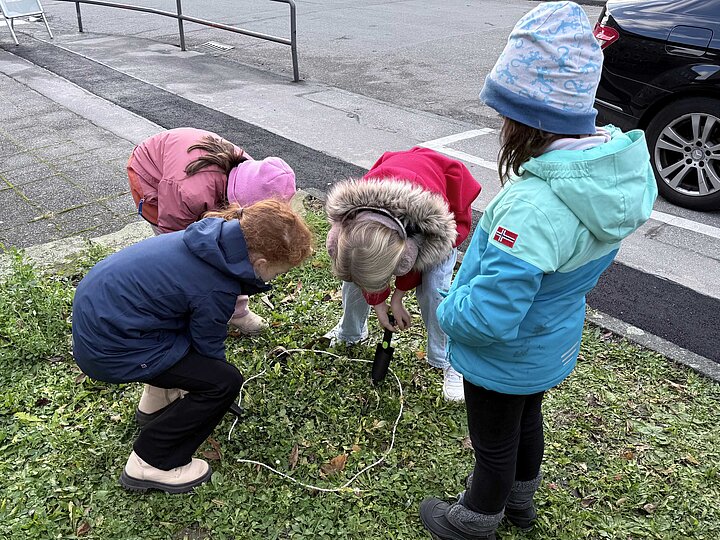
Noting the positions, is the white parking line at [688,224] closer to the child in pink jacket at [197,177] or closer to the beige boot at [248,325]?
the beige boot at [248,325]

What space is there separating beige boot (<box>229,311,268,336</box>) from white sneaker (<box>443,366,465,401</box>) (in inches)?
42.2

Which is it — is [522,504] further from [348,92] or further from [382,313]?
[348,92]

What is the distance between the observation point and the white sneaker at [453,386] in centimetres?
315

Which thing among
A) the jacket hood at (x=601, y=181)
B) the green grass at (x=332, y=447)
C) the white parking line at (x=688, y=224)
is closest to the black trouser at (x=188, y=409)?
the green grass at (x=332, y=447)

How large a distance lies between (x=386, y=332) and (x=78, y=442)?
4.70ft

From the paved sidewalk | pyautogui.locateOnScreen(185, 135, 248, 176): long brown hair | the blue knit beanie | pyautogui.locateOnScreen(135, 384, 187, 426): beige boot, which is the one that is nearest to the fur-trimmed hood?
the blue knit beanie

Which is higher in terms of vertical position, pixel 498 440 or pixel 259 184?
pixel 259 184

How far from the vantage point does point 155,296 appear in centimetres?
233

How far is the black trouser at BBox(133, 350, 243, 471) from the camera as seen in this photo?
8.18 ft

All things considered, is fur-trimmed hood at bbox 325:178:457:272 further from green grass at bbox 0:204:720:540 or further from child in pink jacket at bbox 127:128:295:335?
green grass at bbox 0:204:720:540

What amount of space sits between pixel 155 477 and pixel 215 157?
141 cm

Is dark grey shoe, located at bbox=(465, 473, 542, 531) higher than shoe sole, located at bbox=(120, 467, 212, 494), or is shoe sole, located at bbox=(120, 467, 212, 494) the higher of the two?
dark grey shoe, located at bbox=(465, 473, 542, 531)

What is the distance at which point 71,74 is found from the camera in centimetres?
873

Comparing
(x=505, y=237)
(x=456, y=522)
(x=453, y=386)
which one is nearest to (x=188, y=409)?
(x=456, y=522)
